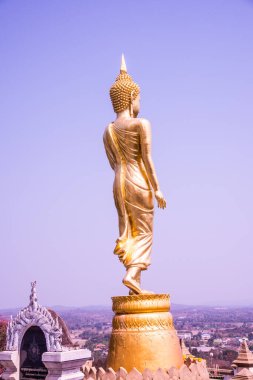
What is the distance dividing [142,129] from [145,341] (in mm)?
2379

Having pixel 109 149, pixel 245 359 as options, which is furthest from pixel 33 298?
pixel 109 149

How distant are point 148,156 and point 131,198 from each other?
1.76 feet

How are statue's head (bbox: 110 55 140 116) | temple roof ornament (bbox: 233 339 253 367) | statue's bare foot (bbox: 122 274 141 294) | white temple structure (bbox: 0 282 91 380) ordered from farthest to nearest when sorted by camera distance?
white temple structure (bbox: 0 282 91 380)
temple roof ornament (bbox: 233 339 253 367)
statue's head (bbox: 110 55 140 116)
statue's bare foot (bbox: 122 274 141 294)

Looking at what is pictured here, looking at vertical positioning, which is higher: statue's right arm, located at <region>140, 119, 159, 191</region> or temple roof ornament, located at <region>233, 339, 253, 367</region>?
statue's right arm, located at <region>140, 119, 159, 191</region>

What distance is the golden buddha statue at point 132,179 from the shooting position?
6465mm

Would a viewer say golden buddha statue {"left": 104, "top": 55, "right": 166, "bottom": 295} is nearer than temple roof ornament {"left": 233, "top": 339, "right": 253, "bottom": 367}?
Yes

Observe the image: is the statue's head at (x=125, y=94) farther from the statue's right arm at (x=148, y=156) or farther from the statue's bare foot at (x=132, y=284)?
the statue's bare foot at (x=132, y=284)

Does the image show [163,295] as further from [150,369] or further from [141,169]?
[141,169]

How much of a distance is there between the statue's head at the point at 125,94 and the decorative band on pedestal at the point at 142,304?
7.45 feet

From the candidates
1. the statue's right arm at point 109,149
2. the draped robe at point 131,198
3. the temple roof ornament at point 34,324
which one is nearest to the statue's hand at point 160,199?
the draped robe at point 131,198

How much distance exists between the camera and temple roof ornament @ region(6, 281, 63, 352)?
16.0 metres

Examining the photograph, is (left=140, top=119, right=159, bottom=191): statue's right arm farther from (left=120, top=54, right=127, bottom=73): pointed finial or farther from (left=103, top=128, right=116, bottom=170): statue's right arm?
(left=120, top=54, right=127, bottom=73): pointed finial

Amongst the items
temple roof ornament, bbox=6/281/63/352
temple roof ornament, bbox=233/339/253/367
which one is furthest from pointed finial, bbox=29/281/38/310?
temple roof ornament, bbox=233/339/253/367

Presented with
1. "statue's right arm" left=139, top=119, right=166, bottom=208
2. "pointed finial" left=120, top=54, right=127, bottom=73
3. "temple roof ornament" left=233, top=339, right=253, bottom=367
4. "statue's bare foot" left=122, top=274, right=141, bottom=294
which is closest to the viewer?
"statue's bare foot" left=122, top=274, right=141, bottom=294
